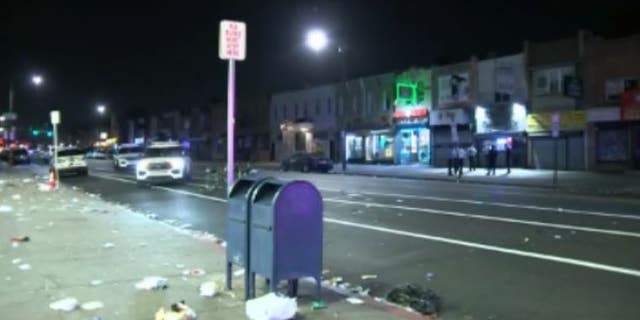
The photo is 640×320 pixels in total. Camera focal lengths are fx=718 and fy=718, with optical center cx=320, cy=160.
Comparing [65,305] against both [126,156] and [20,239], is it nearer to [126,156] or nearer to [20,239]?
[20,239]

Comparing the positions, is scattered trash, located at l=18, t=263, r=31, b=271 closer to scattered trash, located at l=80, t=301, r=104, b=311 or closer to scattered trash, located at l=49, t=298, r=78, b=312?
scattered trash, located at l=49, t=298, r=78, b=312

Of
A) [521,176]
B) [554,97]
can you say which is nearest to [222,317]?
[521,176]

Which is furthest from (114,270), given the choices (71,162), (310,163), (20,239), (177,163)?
(310,163)

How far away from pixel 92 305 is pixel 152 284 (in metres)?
0.96

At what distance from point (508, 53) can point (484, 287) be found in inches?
1464

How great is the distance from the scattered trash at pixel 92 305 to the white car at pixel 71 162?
34417 mm

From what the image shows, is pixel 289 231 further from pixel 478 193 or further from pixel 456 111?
pixel 456 111

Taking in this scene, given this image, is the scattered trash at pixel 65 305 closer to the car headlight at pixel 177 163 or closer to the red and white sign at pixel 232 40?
the red and white sign at pixel 232 40

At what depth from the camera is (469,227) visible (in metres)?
14.3

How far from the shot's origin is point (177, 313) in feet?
20.9

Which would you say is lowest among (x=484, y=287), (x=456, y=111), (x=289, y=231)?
(x=484, y=287)

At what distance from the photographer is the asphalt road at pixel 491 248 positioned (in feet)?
26.6

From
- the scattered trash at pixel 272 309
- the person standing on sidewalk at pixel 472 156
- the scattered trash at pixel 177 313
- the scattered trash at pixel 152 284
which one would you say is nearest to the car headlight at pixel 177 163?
the person standing on sidewalk at pixel 472 156

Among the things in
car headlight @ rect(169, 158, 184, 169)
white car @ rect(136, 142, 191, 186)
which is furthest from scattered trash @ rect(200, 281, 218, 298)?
car headlight @ rect(169, 158, 184, 169)
